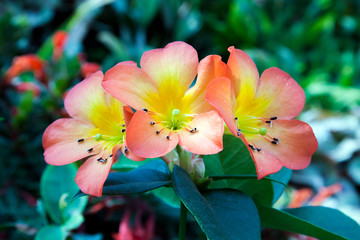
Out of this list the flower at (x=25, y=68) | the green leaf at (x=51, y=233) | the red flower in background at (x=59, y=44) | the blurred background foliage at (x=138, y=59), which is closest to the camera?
the green leaf at (x=51, y=233)

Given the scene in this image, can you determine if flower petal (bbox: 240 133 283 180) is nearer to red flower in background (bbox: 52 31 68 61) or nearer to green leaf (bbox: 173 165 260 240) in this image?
green leaf (bbox: 173 165 260 240)

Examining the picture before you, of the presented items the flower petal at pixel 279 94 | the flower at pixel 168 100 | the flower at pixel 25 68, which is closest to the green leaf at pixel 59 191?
the flower at pixel 168 100

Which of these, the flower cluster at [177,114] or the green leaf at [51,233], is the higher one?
the flower cluster at [177,114]

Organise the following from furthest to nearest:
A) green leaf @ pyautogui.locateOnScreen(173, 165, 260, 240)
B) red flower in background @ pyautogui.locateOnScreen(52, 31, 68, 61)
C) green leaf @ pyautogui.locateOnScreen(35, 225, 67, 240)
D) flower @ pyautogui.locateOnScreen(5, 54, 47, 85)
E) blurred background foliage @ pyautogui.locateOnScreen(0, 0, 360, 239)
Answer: red flower in background @ pyautogui.locateOnScreen(52, 31, 68, 61) < flower @ pyautogui.locateOnScreen(5, 54, 47, 85) < blurred background foliage @ pyautogui.locateOnScreen(0, 0, 360, 239) < green leaf @ pyautogui.locateOnScreen(35, 225, 67, 240) < green leaf @ pyautogui.locateOnScreen(173, 165, 260, 240)

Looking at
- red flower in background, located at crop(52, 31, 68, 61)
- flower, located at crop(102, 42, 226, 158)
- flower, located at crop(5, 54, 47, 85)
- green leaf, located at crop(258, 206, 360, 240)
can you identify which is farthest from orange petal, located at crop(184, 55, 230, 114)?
red flower in background, located at crop(52, 31, 68, 61)

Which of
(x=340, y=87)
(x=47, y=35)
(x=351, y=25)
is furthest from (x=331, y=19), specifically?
(x=47, y=35)

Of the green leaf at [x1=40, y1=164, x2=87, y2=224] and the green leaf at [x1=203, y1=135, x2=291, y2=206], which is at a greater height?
the green leaf at [x1=203, y1=135, x2=291, y2=206]

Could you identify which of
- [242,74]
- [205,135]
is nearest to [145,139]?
[205,135]

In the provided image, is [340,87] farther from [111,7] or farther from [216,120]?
[216,120]

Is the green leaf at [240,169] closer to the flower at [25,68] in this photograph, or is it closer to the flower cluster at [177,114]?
the flower cluster at [177,114]
